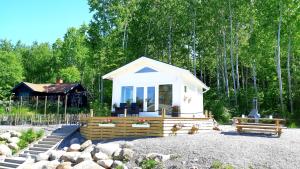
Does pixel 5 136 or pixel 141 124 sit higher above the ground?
pixel 141 124

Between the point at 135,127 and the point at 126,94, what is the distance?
17.5 ft

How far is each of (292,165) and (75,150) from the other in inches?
365

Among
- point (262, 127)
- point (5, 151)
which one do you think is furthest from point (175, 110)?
point (5, 151)

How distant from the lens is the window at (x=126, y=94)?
2216cm

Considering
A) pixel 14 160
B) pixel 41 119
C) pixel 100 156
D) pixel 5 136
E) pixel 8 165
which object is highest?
pixel 41 119

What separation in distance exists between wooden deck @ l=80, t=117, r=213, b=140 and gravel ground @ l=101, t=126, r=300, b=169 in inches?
26.3

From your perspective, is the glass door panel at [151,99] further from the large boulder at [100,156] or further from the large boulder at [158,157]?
the large boulder at [158,157]

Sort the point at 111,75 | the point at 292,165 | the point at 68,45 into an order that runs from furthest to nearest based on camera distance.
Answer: the point at 68,45 → the point at 111,75 → the point at 292,165

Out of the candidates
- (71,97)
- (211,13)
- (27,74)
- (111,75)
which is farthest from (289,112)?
(27,74)

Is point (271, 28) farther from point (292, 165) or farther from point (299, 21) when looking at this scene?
point (292, 165)

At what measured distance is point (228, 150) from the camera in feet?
44.5

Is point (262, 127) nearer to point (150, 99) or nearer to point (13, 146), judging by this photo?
point (150, 99)

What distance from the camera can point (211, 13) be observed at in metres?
34.6

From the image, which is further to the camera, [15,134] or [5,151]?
[15,134]
